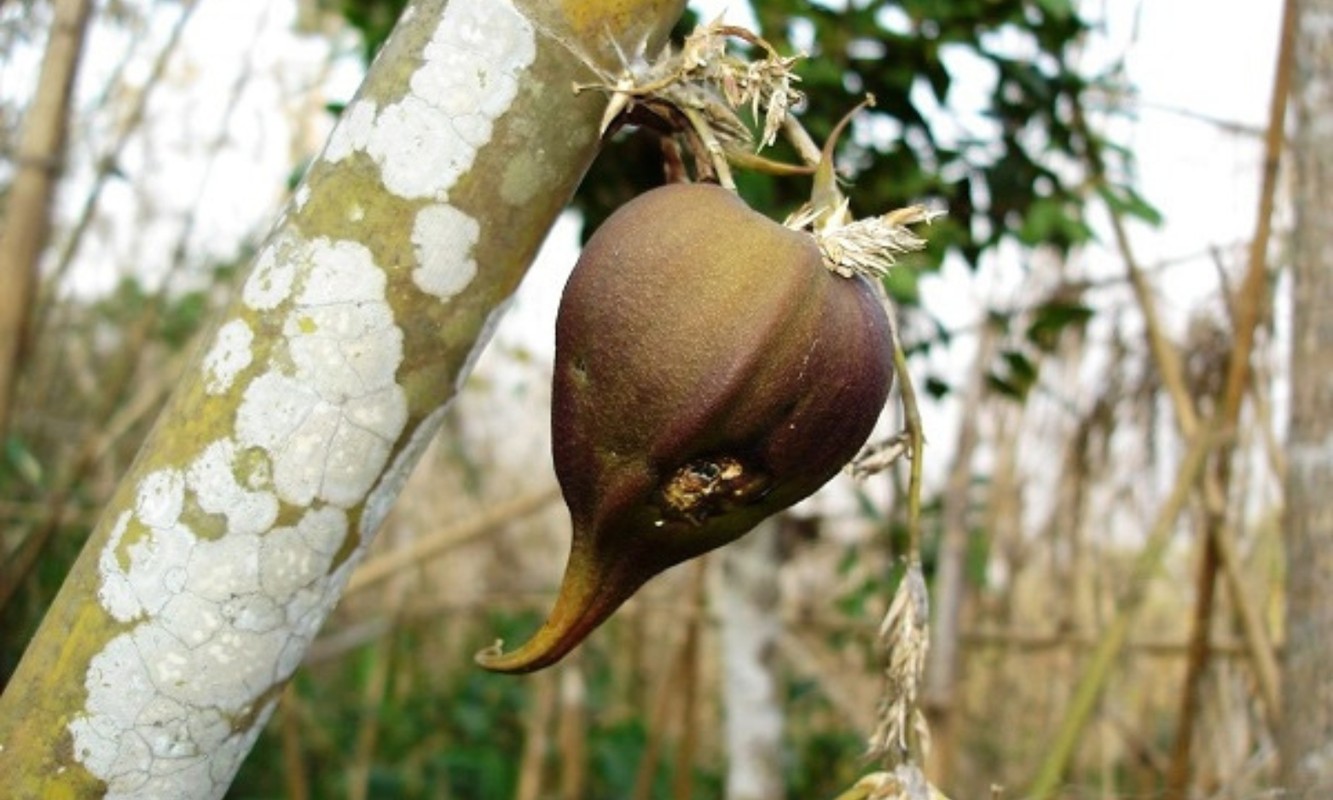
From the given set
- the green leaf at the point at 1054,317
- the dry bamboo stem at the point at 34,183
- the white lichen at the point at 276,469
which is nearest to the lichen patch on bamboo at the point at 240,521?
the white lichen at the point at 276,469

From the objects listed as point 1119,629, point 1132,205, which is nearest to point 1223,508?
point 1119,629

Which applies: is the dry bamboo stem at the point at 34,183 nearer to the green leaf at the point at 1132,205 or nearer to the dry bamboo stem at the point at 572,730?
the green leaf at the point at 1132,205

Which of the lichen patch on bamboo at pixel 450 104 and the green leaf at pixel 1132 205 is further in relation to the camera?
the green leaf at pixel 1132 205

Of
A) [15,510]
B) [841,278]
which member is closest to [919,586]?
[841,278]

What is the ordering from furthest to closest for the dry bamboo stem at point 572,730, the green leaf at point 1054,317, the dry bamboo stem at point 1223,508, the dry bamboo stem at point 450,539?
the dry bamboo stem at point 572,730, the dry bamboo stem at point 450,539, the green leaf at point 1054,317, the dry bamboo stem at point 1223,508

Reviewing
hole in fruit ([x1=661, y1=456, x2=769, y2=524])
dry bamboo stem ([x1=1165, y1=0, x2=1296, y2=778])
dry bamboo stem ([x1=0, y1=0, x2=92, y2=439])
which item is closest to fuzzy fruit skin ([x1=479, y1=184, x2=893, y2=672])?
hole in fruit ([x1=661, y1=456, x2=769, y2=524])

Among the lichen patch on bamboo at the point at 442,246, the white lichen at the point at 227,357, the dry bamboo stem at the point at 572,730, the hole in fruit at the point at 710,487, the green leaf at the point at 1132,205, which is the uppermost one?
the green leaf at the point at 1132,205

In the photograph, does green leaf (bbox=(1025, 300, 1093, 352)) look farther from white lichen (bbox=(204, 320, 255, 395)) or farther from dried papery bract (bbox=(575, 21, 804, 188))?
white lichen (bbox=(204, 320, 255, 395))

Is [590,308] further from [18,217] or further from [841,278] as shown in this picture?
[18,217]
